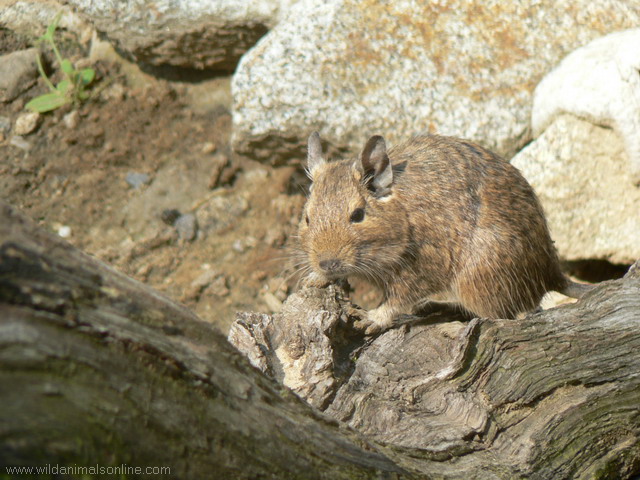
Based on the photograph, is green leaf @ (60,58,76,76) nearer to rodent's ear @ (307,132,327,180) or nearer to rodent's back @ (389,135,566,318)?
rodent's ear @ (307,132,327,180)

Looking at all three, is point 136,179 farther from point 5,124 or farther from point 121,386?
point 121,386

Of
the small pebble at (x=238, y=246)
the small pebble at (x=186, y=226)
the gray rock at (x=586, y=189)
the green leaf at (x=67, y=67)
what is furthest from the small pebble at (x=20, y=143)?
the gray rock at (x=586, y=189)

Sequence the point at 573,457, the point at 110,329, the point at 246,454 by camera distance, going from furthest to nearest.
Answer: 1. the point at 573,457
2. the point at 246,454
3. the point at 110,329

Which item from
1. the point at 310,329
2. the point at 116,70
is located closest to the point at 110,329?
the point at 310,329

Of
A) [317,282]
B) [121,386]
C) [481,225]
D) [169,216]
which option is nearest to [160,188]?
[169,216]

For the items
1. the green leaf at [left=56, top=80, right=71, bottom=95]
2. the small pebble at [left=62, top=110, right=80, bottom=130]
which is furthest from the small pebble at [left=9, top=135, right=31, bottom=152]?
the green leaf at [left=56, top=80, right=71, bottom=95]

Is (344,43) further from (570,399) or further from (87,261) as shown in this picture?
(87,261)
